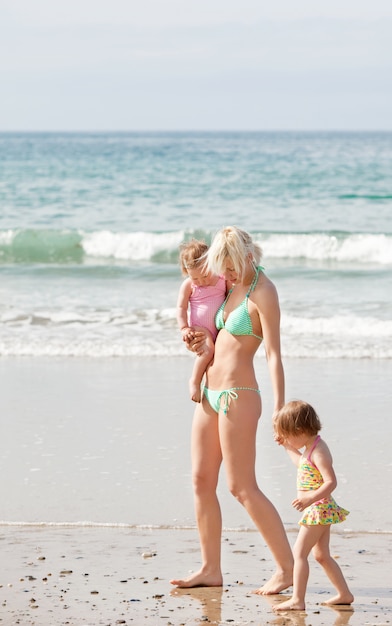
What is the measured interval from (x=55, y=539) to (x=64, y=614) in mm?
1056

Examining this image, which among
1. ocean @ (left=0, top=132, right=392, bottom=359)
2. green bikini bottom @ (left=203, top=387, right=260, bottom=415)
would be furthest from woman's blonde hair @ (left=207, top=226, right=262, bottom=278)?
ocean @ (left=0, top=132, right=392, bottom=359)

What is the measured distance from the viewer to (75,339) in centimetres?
1141

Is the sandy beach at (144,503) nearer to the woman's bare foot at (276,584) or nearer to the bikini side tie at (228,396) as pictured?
the woman's bare foot at (276,584)

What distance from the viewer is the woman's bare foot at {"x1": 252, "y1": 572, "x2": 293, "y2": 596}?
4324 mm

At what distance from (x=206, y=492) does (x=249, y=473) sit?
0.25 metres

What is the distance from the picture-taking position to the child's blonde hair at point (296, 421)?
4090mm

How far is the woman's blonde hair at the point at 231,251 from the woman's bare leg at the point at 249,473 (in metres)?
0.53

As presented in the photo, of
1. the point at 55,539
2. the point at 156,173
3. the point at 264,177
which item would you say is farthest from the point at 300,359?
the point at 156,173

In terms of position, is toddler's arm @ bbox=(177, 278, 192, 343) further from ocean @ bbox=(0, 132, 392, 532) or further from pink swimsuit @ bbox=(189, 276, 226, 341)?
ocean @ bbox=(0, 132, 392, 532)

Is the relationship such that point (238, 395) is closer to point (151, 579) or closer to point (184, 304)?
point (184, 304)

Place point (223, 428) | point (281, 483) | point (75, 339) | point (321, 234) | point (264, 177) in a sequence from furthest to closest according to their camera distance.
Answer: point (264, 177) < point (321, 234) < point (75, 339) < point (281, 483) < point (223, 428)

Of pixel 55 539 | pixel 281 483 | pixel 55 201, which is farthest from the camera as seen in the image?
pixel 55 201

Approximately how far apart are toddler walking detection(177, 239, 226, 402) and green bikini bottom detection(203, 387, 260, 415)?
71 mm

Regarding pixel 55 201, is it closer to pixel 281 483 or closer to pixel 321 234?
pixel 321 234
